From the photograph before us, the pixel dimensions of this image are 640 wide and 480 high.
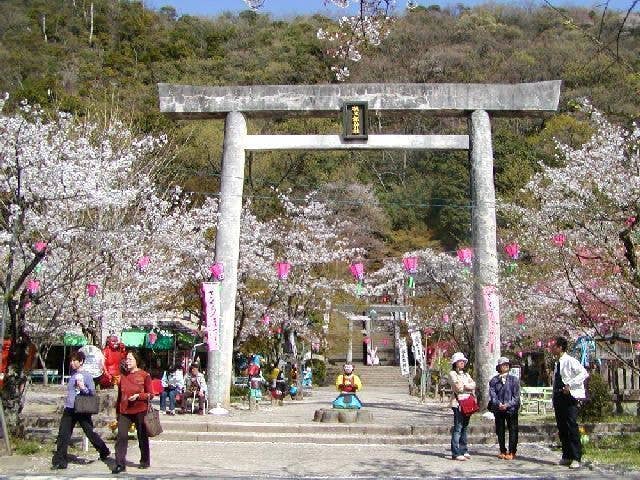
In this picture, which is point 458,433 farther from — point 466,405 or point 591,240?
point 591,240

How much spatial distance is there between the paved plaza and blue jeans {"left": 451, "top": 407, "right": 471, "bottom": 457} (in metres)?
0.21

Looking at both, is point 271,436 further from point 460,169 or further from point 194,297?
point 460,169

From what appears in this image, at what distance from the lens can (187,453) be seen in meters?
11.6

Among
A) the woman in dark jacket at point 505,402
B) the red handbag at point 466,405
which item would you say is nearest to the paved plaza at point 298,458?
the woman in dark jacket at point 505,402

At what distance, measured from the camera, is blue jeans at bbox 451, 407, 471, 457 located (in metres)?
10.4

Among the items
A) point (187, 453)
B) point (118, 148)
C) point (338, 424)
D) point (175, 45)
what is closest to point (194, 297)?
point (118, 148)

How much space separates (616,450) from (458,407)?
9.06 feet

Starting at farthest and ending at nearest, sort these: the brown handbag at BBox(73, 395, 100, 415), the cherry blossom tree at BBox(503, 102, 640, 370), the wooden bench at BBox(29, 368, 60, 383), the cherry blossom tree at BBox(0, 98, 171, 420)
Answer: the wooden bench at BBox(29, 368, 60, 383) < the cherry blossom tree at BBox(503, 102, 640, 370) < the cherry blossom tree at BBox(0, 98, 171, 420) < the brown handbag at BBox(73, 395, 100, 415)

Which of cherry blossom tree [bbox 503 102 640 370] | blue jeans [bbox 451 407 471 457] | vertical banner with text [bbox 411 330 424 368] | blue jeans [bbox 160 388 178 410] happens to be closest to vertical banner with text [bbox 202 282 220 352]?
blue jeans [bbox 160 388 178 410]

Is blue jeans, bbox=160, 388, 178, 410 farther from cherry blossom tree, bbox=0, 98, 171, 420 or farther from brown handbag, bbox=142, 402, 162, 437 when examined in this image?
brown handbag, bbox=142, 402, 162, 437

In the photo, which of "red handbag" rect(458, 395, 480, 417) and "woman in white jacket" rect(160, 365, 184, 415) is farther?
"woman in white jacket" rect(160, 365, 184, 415)

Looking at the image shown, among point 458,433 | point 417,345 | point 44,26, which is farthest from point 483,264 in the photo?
point 44,26

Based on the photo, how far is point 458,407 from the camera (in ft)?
34.2

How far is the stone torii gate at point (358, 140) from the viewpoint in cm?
1673
